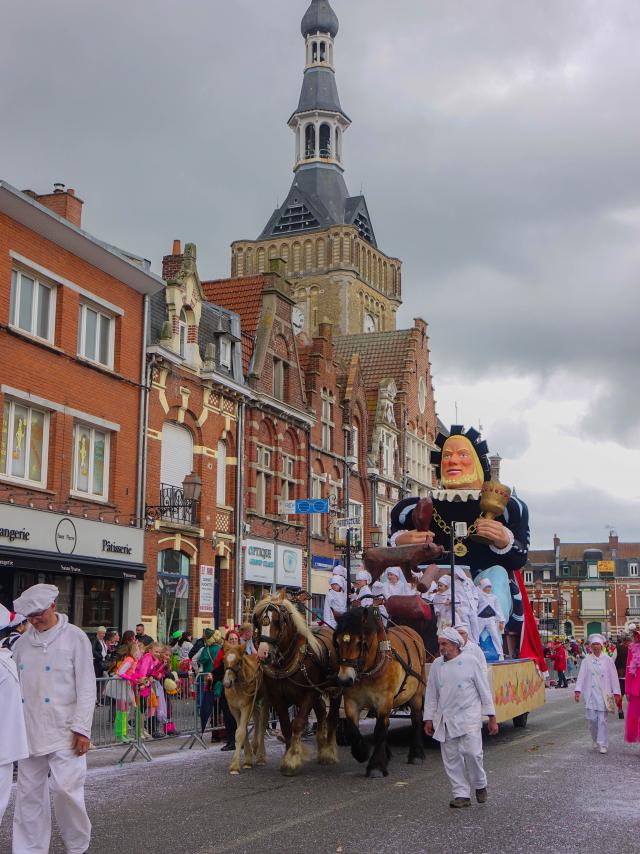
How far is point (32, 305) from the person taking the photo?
23469 mm

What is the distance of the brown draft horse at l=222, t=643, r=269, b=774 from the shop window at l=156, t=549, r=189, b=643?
13546 millimetres

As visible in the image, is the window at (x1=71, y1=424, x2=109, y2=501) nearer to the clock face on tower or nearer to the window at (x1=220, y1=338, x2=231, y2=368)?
the window at (x1=220, y1=338, x2=231, y2=368)

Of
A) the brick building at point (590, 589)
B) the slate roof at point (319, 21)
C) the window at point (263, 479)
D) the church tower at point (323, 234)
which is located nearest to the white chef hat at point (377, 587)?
the window at point (263, 479)

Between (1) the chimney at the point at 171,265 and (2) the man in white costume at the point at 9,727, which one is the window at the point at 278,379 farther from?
(2) the man in white costume at the point at 9,727

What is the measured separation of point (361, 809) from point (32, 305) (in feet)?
53.5

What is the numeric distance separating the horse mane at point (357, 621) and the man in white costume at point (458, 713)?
168 cm

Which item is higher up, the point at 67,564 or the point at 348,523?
the point at 348,523

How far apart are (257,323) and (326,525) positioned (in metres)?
8.30

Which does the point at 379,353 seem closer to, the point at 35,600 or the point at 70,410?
the point at 70,410

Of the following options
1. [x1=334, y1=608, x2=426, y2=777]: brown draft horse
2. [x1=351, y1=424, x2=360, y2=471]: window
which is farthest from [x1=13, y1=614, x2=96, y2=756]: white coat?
[x1=351, y1=424, x2=360, y2=471]: window

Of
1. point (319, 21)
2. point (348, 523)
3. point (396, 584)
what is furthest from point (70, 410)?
point (319, 21)

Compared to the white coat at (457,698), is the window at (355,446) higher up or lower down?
higher up

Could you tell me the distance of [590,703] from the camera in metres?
15.2

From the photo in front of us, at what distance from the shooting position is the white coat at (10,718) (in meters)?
7.01
